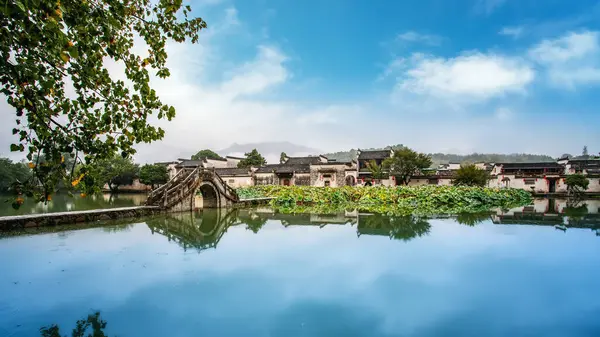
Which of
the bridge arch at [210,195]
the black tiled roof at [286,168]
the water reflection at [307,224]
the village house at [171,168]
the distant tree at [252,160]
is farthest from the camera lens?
the distant tree at [252,160]

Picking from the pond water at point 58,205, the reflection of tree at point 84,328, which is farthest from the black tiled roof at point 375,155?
the reflection of tree at point 84,328

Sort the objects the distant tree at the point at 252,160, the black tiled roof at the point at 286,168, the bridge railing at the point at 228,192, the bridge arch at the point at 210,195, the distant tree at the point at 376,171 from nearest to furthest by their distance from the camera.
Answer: the bridge arch at the point at 210,195
the bridge railing at the point at 228,192
the distant tree at the point at 376,171
the black tiled roof at the point at 286,168
the distant tree at the point at 252,160

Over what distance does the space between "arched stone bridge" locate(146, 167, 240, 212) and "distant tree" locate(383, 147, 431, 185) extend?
18823mm

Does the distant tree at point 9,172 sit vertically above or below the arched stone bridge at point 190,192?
above

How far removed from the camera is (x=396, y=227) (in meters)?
11.8

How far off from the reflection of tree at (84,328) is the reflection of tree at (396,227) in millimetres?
7673

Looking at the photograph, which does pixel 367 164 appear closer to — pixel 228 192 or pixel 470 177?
pixel 470 177

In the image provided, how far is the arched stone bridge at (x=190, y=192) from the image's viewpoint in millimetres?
15666

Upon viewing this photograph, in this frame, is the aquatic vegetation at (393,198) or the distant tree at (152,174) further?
the distant tree at (152,174)

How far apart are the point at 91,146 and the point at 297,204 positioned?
19.2m

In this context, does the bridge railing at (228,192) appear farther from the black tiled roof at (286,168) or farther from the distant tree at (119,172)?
the distant tree at (119,172)

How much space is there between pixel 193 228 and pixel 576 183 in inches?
1299

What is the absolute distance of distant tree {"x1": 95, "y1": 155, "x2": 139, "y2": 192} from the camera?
1486 inches

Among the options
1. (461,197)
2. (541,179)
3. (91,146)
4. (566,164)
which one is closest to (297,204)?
(461,197)
